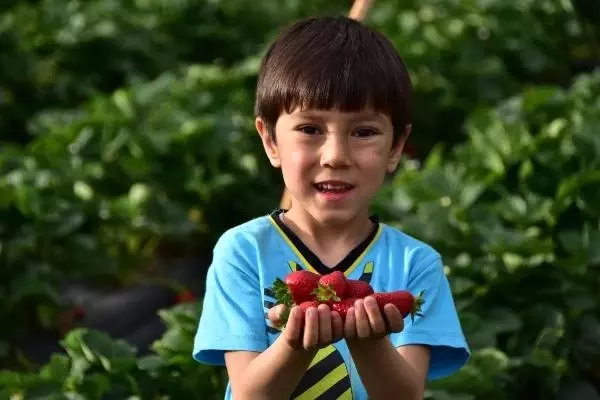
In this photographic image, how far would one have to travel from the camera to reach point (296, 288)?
2627 mm

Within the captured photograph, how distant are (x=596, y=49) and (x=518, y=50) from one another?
971 millimetres

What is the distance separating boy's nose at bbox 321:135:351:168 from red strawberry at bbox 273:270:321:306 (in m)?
0.26

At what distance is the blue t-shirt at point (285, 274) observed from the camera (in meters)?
2.93

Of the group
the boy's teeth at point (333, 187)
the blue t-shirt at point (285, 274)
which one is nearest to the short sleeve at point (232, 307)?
the blue t-shirt at point (285, 274)

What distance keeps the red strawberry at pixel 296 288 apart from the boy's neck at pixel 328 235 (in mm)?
321

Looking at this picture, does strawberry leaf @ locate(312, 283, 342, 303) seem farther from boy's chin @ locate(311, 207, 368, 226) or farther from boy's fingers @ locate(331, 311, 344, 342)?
boy's chin @ locate(311, 207, 368, 226)

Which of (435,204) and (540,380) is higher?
(435,204)

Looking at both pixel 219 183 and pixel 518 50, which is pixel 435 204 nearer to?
pixel 219 183

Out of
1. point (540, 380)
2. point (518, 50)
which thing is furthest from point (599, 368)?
point (518, 50)

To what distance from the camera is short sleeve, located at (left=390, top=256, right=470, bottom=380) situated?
2.99m

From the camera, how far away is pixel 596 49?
955 centimetres

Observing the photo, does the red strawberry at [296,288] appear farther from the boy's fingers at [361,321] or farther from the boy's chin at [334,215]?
the boy's chin at [334,215]

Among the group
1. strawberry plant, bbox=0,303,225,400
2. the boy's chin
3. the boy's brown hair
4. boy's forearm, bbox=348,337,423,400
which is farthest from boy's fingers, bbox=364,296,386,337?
strawberry plant, bbox=0,303,225,400

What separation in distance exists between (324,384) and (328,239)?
279 millimetres
